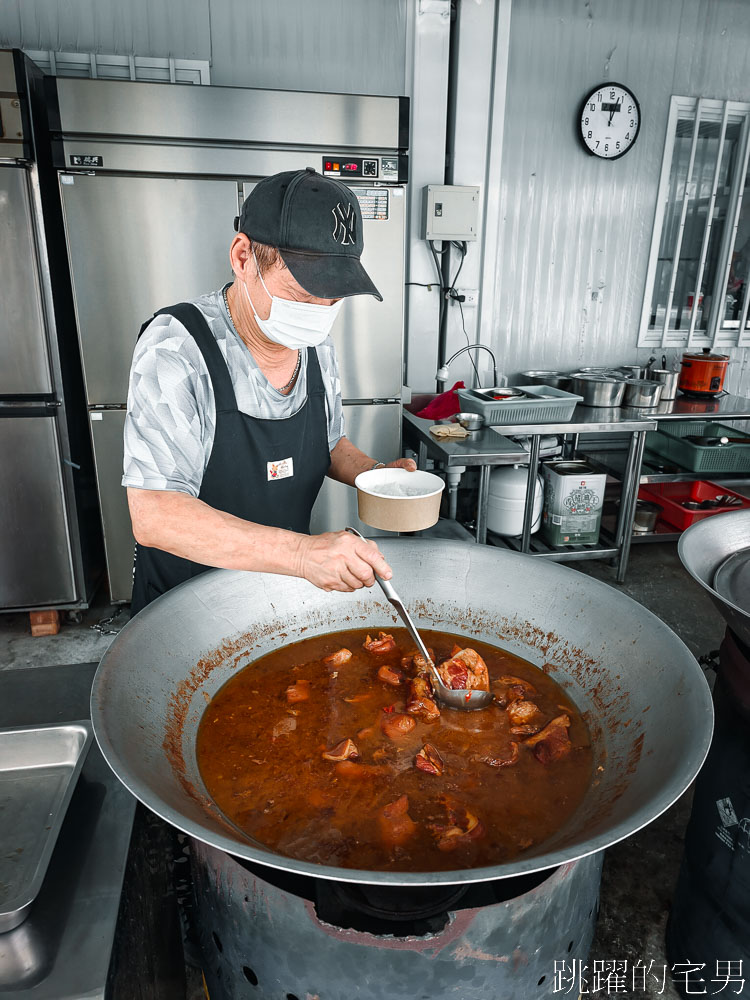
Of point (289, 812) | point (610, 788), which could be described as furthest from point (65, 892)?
point (610, 788)

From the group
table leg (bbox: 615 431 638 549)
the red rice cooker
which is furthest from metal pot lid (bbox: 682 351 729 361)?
table leg (bbox: 615 431 638 549)

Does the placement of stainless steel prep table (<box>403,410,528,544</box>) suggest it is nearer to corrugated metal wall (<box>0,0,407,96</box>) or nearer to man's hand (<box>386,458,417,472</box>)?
man's hand (<box>386,458,417,472</box>)

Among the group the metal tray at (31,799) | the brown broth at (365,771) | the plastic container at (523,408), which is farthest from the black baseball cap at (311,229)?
the plastic container at (523,408)

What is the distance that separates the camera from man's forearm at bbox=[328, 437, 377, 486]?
210cm

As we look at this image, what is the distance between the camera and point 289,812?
4.08 feet

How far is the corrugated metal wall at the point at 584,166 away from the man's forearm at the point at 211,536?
12.5 ft

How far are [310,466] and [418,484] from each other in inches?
15.1

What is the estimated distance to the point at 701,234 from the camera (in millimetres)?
5055

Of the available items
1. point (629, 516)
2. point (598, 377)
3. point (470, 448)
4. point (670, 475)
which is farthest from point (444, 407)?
point (670, 475)

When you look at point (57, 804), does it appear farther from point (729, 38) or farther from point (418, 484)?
point (729, 38)

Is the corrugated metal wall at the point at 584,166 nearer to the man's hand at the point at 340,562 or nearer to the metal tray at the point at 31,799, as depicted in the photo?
the man's hand at the point at 340,562

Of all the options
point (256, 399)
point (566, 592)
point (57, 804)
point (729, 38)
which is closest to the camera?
point (57, 804)

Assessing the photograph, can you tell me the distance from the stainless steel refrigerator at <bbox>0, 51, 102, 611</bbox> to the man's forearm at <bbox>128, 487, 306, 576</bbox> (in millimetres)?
2248

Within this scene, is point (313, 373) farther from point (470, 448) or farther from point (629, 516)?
point (629, 516)
